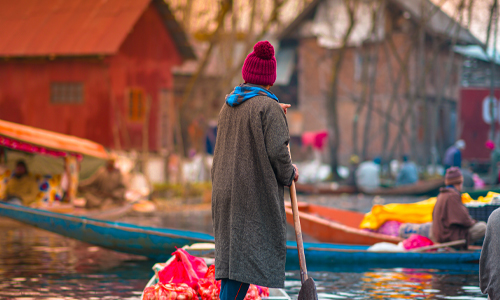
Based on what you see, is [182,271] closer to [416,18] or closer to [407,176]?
[407,176]

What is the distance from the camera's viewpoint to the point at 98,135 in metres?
23.9

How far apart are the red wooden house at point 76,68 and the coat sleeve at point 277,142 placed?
62.0 ft

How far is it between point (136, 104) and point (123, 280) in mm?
18216

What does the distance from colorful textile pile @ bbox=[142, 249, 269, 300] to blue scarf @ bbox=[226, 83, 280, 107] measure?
1601mm

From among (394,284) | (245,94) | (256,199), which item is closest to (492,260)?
(256,199)

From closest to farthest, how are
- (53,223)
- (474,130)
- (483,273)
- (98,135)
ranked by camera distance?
1. (483,273)
2. (53,223)
3. (98,135)
4. (474,130)

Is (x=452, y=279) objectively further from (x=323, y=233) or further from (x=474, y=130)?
(x=474, y=130)

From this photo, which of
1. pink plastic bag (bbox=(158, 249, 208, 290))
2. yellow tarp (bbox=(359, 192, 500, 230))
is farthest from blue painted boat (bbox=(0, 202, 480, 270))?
pink plastic bag (bbox=(158, 249, 208, 290))

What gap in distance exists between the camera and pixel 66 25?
2409cm

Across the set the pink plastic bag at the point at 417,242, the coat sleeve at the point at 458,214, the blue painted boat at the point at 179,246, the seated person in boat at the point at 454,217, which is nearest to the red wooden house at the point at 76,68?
the blue painted boat at the point at 179,246

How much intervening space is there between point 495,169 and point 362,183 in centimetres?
464

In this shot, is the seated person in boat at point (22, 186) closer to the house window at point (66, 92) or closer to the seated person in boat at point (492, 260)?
the house window at point (66, 92)

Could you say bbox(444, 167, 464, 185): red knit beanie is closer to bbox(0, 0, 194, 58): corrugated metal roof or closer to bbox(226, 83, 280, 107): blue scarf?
bbox(226, 83, 280, 107): blue scarf

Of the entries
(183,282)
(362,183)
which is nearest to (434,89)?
(362,183)
